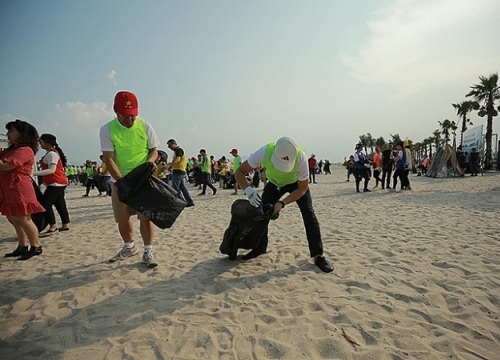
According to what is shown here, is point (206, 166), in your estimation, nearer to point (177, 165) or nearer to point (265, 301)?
point (177, 165)

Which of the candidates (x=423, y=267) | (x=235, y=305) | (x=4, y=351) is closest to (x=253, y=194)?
(x=235, y=305)

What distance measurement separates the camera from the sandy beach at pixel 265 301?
6.64 ft

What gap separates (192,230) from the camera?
5.51 m

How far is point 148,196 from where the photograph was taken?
318 cm

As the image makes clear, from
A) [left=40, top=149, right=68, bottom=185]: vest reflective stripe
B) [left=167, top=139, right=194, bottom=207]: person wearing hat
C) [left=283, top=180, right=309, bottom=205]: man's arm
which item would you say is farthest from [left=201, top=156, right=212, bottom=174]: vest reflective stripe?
[left=283, top=180, right=309, bottom=205]: man's arm

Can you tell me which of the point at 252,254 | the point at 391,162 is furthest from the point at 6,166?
the point at 391,162

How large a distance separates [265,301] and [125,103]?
8.28 ft

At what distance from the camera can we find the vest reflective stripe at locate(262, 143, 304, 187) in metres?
3.13

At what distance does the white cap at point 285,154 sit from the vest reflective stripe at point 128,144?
158 centimetres

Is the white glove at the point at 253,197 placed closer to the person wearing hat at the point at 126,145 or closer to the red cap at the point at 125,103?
the person wearing hat at the point at 126,145

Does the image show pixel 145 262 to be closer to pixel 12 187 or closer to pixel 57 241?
pixel 12 187

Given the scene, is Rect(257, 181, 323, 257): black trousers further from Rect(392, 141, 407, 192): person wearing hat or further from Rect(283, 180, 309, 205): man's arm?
Rect(392, 141, 407, 192): person wearing hat

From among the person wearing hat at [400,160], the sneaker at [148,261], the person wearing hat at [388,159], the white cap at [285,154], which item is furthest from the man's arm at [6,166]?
the person wearing hat at [388,159]

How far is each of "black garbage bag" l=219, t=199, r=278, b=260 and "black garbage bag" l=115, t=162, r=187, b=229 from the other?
27.8 inches
